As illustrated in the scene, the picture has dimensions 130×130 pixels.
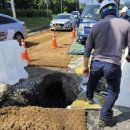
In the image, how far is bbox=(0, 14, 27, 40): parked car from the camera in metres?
14.5

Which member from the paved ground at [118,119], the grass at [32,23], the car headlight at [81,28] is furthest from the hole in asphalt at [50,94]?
the grass at [32,23]

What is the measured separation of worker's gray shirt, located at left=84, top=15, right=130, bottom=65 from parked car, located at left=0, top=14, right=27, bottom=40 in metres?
9.52

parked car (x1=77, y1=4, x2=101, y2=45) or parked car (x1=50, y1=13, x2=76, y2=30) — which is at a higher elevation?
parked car (x1=77, y1=4, x2=101, y2=45)

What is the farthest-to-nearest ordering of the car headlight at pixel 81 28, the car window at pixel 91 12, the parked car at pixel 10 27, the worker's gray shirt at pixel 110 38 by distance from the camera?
Result: the car window at pixel 91 12 → the car headlight at pixel 81 28 → the parked car at pixel 10 27 → the worker's gray shirt at pixel 110 38

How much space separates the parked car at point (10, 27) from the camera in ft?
47.5

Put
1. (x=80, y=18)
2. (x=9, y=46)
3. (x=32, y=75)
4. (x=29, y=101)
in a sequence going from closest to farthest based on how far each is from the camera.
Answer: (x=29, y=101) < (x=9, y=46) < (x=32, y=75) < (x=80, y=18)

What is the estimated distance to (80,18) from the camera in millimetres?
16031

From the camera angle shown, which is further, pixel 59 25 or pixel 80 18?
pixel 59 25

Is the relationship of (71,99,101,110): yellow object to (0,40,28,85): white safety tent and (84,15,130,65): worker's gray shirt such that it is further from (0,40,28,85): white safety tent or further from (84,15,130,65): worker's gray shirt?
(0,40,28,85): white safety tent

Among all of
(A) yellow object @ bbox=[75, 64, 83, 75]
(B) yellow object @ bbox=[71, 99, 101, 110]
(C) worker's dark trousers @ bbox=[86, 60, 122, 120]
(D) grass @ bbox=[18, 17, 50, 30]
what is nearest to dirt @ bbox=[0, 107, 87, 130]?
(B) yellow object @ bbox=[71, 99, 101, 110]

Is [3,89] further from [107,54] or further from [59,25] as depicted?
[59,25]

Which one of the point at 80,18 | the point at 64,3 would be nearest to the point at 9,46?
the point at 80,18

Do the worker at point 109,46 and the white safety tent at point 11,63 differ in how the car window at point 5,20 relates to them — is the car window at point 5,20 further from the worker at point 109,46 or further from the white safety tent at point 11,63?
the worker at point 109,46

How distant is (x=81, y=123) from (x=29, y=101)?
2089 millimetres
